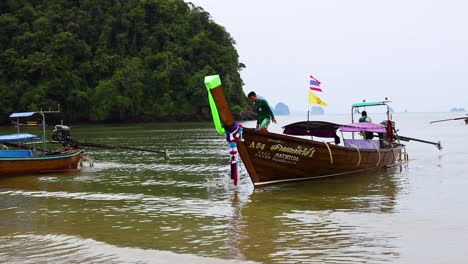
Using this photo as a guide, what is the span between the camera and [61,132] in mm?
22578

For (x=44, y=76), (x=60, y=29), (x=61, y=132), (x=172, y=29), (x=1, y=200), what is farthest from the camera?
(x=172, y=29)

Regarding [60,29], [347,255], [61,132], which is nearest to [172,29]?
[60,29]

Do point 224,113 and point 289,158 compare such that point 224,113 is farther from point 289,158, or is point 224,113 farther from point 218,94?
point 289,158

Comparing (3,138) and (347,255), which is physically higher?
(3,138)

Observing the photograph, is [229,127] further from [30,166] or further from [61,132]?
[61,132]

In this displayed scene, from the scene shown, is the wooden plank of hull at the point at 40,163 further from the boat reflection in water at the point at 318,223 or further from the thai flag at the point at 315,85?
the thai flag at the point at 315,85

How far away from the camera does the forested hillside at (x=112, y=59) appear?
8269cm

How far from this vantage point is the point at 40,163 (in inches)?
775

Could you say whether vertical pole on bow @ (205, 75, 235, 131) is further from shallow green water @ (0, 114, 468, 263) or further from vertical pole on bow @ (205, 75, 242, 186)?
shallow green water @ (0, 114, 468, 263)

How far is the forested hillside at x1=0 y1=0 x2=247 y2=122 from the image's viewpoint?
8269 centimetres

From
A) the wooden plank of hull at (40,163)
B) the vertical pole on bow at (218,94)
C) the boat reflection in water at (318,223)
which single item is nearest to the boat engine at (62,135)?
the wooden plank of hull at (40,163)

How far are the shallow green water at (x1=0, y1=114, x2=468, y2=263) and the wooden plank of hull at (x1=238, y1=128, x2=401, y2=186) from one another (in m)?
0.45

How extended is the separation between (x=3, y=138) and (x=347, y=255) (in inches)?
653

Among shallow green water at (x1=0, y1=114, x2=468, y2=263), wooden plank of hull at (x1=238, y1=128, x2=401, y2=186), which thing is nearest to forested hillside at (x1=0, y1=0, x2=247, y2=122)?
shallow green water at (x1=0, y1=114, x2=468, y2=263)
